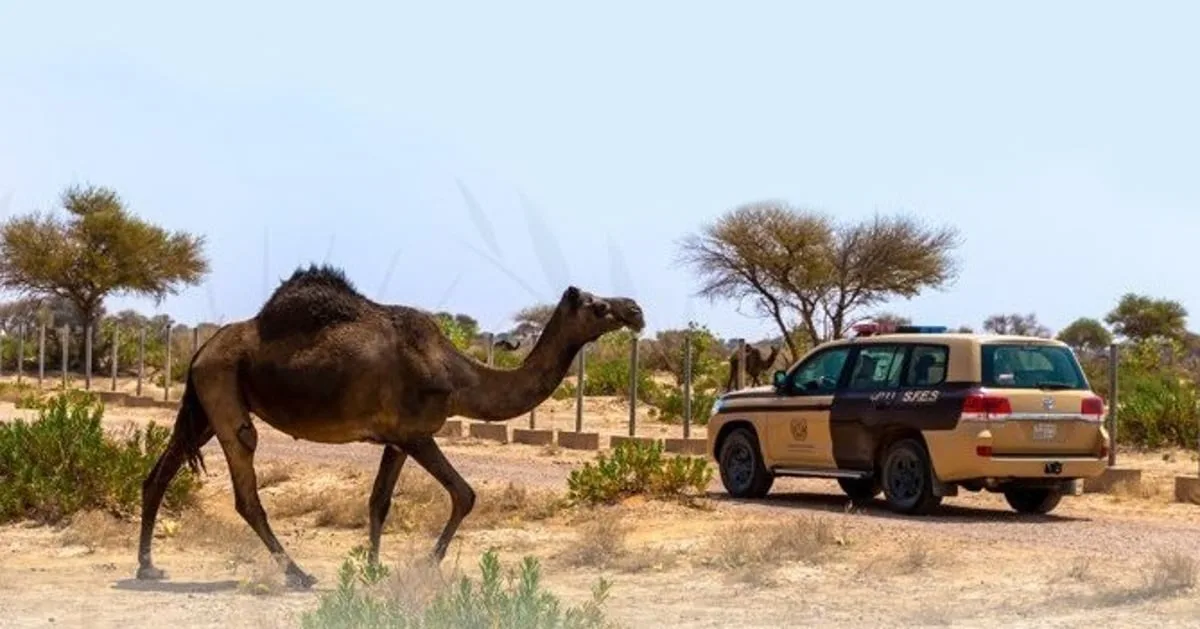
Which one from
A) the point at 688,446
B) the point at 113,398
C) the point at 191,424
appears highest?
the point at 113,398

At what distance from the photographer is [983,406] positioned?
19328 millimetres

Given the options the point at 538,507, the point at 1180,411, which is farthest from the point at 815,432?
the point at 1180,411

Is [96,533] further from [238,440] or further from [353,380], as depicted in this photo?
[353,380]

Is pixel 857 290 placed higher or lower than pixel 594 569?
higher

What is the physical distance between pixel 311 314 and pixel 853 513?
7.73m

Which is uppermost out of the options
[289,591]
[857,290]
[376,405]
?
[857,290]

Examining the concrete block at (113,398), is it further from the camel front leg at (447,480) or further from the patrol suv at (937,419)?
the camel front leg at (447,480)

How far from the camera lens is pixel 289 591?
13312mm

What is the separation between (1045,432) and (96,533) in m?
9.15

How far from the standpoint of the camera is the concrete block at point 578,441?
31.7m

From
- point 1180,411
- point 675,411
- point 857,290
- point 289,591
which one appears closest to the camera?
point 289,591

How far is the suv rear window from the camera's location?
1966 cm

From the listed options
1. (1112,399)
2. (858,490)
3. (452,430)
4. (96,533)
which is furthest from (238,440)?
(452,430)

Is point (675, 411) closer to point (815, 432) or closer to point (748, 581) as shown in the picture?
point (815, 432)
